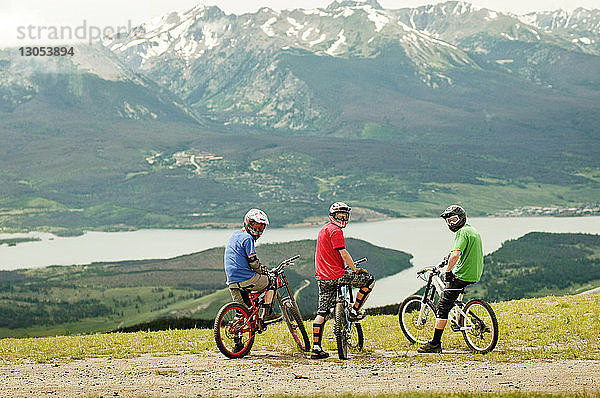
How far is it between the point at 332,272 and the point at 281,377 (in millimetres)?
3122

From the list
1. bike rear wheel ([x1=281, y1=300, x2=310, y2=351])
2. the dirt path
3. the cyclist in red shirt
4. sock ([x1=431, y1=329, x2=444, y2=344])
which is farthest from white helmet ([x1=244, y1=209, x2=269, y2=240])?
sock ([x1=431, y1=329, x2=444, y2=344])

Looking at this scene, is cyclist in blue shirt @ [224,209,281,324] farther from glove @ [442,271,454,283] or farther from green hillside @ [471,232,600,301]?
green hillside @ [471,232,600,301]

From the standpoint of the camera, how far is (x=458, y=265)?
1862cm

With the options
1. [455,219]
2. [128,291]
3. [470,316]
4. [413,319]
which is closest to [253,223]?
[455,219]

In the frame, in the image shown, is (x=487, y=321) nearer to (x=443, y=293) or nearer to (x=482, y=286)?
(x=443, y=293)

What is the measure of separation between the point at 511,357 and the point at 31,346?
1421cm

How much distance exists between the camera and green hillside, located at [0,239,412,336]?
129500 mm

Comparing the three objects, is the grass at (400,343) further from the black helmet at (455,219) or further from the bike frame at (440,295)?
the black helmet at (455,219)

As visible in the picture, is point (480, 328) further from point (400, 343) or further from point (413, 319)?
point (400, 343)

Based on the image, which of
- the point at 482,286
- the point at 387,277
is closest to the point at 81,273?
the point at 387,277

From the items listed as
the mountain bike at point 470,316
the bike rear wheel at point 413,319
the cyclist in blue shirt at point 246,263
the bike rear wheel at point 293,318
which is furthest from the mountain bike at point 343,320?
the bike rear wheel at point 413,319

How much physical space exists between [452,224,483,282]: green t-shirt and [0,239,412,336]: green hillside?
10395 centimetres

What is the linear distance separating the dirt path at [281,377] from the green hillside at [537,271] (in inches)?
4752

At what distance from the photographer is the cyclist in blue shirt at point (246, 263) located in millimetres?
18391
